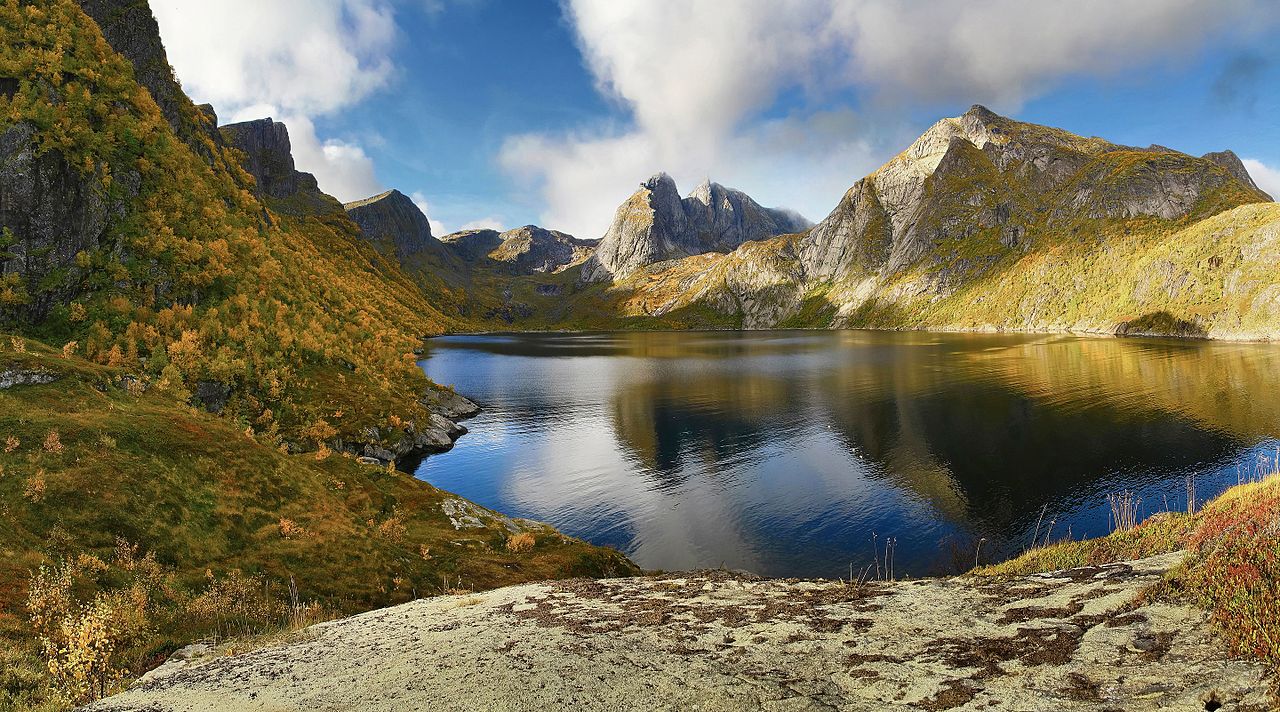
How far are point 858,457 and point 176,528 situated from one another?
52266mm

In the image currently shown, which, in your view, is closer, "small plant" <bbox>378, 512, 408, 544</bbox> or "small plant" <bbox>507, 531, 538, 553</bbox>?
"small plant" <bbox>378, 512, 408, 544</bbox>

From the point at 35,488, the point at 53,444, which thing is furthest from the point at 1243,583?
the point at 53,444

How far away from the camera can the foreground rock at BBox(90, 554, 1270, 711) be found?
6.76 meters

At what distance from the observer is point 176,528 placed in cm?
1767

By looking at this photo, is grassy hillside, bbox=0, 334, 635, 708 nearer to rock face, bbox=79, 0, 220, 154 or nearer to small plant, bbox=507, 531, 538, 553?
small plant, bbox=507, 531, 538, 553

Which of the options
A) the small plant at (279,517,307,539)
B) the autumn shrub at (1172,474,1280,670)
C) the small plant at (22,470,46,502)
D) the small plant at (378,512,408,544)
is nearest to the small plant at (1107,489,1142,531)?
the autumn shrub at (1172,474,1280,670)

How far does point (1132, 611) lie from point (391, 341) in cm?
8111

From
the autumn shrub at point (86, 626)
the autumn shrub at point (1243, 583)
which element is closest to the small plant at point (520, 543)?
the autumn shrub at point (86, 626)

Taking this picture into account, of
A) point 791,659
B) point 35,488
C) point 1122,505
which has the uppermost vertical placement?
point 35,488

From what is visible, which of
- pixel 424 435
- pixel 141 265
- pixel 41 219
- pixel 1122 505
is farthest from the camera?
pixel 424 435

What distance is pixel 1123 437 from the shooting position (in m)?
53.6

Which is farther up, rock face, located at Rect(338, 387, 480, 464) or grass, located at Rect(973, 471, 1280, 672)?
grass, located at Rect(973, 471, 1280, 672)

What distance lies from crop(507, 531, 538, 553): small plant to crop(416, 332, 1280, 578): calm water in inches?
323

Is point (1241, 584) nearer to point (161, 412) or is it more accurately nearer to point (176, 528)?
point (176, 528)
